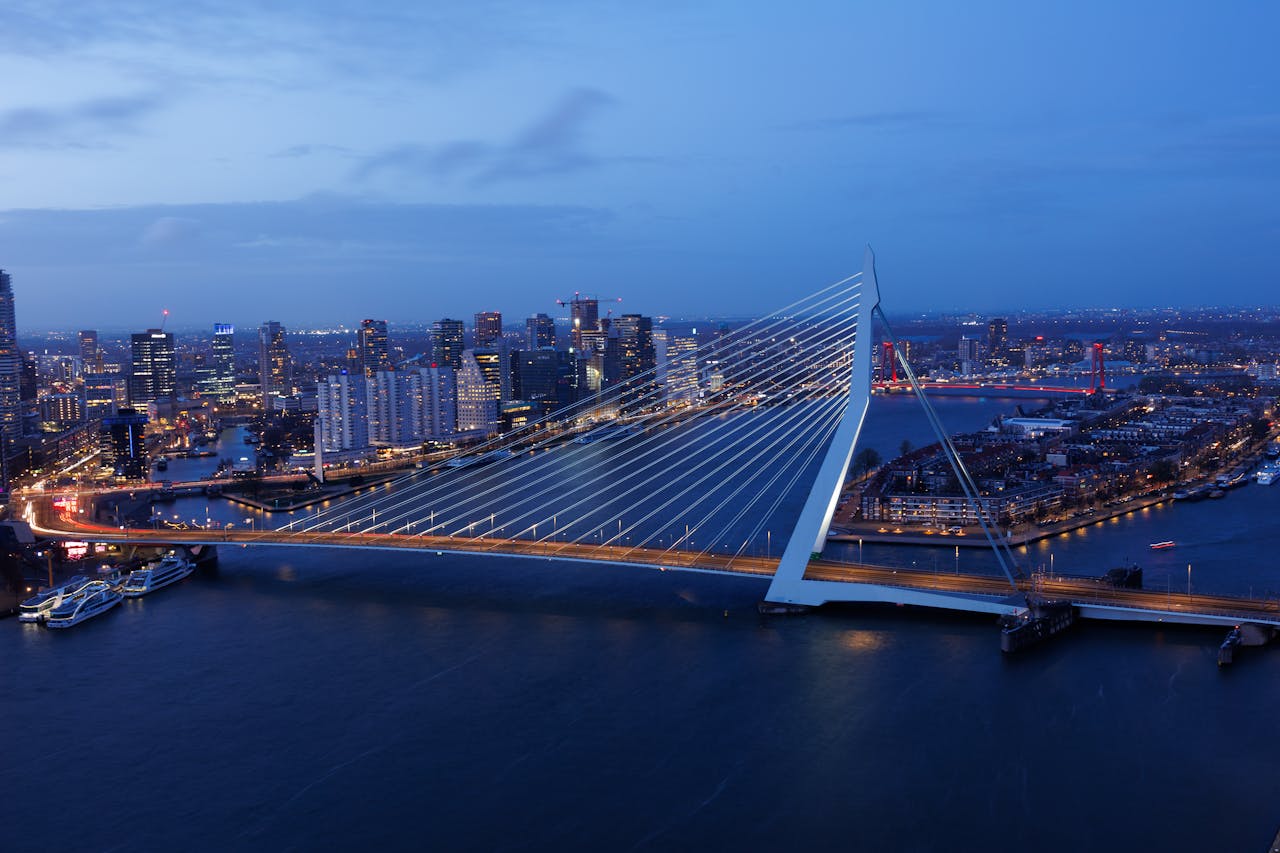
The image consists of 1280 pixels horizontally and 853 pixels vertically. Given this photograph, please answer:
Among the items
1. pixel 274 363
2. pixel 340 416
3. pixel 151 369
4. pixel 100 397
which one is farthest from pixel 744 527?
pixel 274 363

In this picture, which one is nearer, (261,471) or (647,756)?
(647,756)

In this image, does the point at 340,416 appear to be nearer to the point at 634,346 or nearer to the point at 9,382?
the point at 9,382

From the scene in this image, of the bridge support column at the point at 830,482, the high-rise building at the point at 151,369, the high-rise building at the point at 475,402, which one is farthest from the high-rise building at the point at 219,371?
the bridge support column at the point at 830,482

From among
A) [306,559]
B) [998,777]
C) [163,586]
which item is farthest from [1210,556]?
[163,586]

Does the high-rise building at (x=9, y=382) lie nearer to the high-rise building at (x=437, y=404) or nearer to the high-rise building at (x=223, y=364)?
the high-rise building at (x=223, y=364)

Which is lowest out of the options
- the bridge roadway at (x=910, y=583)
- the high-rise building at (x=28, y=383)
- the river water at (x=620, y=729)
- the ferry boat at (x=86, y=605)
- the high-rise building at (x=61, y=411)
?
the river water at (x=620, y=729)

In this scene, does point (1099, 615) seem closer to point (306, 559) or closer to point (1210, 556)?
point (1210, 556)

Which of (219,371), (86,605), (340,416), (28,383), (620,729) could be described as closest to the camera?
(620,729)
